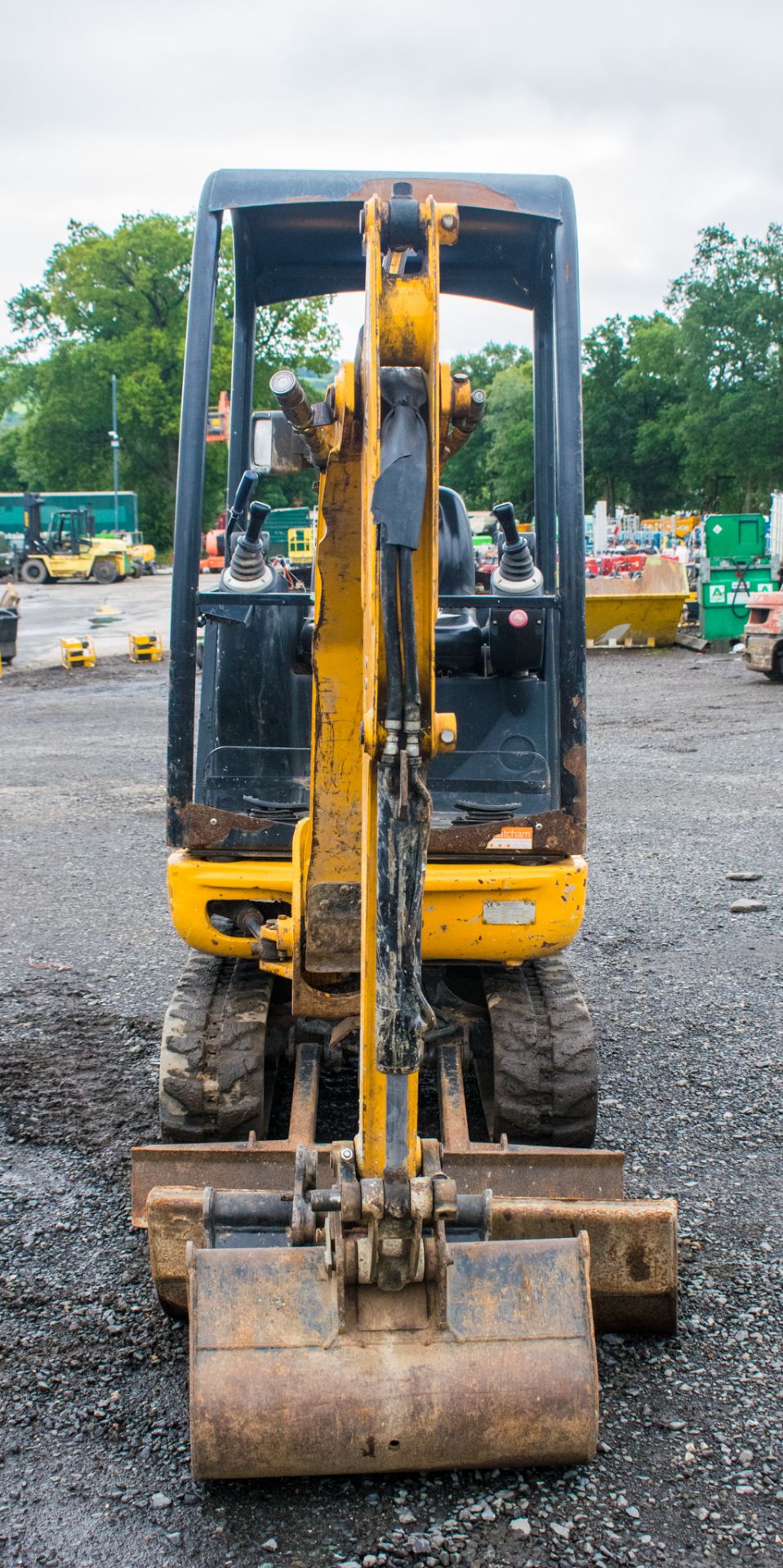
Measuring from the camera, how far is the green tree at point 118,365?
63.1m

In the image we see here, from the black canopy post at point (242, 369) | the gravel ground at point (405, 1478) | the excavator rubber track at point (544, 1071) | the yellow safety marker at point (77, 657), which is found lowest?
the gravel ground at point (405, 1478)

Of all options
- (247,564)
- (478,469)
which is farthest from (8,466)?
(247,564)

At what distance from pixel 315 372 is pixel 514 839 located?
44.3m

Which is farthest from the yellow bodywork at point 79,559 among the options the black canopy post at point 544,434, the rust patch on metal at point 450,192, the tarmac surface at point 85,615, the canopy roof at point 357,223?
the rust patch on metal at point 450,192

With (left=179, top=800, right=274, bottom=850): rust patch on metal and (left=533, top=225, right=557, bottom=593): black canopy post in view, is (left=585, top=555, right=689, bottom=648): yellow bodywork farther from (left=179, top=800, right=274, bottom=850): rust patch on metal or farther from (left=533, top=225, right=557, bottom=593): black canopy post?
(left=179, top=800, right=274, bottom=850): rust patch on metal

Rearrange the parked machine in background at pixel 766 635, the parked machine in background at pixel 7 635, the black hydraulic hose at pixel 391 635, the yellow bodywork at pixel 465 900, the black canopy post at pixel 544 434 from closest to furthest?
the black hydraulic hose at pixel 391 635 < the yellow bodywork at pixel 465 900 < the black canopy post at pixel 544 434 < the parked machine in background at pixel 766 635 < the parked machine in background at pixel 7 635

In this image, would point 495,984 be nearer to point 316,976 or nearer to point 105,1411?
point 316,976

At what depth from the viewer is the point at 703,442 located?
5703 centimetres

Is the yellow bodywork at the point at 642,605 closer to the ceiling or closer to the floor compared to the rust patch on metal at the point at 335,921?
closer to the ceiling

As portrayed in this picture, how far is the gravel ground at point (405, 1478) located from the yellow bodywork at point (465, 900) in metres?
0.86

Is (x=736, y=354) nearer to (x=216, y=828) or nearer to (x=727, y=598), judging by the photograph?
(x=727, y=598)

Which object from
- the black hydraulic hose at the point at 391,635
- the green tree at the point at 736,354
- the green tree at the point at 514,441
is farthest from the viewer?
the green tree at the point at 736,354

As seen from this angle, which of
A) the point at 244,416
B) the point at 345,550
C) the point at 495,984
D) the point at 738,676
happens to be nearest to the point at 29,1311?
the point at 495,984

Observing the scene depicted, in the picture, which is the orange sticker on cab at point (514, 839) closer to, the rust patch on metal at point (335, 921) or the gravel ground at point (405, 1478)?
the rust patch on metal at point (335, 921)
